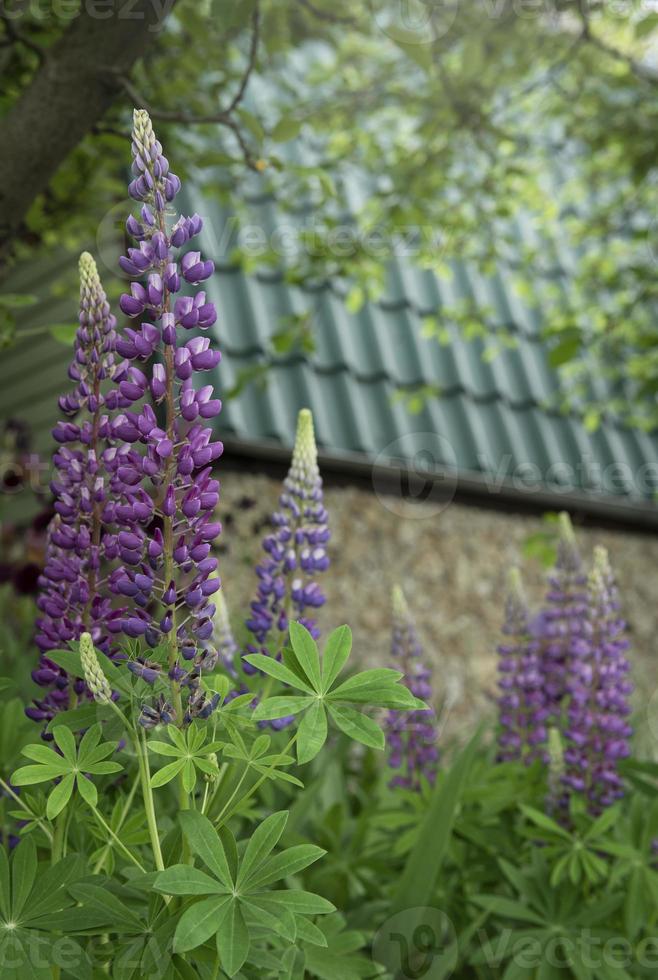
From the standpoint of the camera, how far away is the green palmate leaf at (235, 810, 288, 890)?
3.50ft

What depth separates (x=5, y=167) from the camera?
6.88 feet

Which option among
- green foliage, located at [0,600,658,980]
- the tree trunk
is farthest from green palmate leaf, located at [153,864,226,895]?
the tree trunk

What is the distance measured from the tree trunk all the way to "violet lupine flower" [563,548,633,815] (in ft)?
4.69

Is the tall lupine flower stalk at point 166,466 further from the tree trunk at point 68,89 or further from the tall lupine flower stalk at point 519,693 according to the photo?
the tall lupine flower stalk at point 519,693

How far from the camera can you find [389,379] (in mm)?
5371

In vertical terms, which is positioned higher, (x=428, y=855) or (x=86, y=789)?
(x=86, y=789)

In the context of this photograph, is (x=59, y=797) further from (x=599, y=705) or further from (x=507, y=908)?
(x=599, y=705)

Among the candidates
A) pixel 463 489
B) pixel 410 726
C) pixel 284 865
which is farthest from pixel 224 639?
pixel 463 489

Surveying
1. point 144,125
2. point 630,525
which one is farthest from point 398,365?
point 144,125

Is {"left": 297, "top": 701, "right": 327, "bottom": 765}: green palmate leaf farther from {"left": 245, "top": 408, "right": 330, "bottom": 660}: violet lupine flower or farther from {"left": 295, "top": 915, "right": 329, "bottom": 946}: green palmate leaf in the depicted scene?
{"left": 245, "top": 408, "right": 330, "bottom": 660}: violet lupine flower

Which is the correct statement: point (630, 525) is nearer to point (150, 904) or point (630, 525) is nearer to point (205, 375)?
point (205, 375)

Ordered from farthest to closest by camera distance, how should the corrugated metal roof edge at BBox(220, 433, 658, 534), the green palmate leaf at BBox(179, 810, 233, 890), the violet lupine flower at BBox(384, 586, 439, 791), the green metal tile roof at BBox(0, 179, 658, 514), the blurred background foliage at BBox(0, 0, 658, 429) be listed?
the green metal tile roof at BBox(0, 179, 658, 514)
the corrugated metal roof edge at BBox(220, 433, 658, 534)
the blurred background foliage at BBox(0, 0, 658, 429)
the violet lupine flower at BBox(384, 586, 439, 791)
the green palmate leaf at BBox(179, 810, 233, 890)

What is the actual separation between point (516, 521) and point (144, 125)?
4.74 m

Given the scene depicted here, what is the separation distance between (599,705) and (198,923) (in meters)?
1.33
